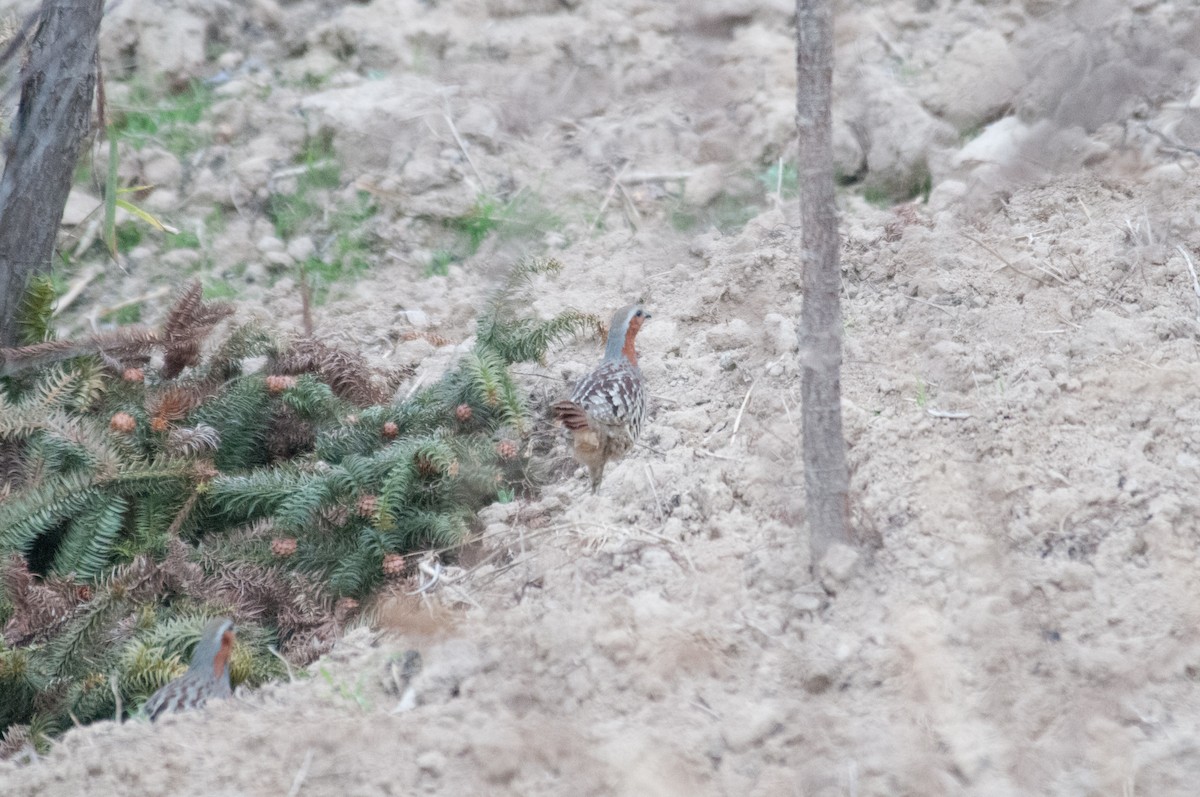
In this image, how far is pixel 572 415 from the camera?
4.66m

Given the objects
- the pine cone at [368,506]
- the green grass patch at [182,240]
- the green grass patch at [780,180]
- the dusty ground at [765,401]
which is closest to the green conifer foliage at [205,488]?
the pine cone at [368,506]

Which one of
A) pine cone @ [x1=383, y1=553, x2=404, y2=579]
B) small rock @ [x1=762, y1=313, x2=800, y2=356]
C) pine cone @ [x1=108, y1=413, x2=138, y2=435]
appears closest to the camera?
pine cone @ [x1=383, y1=553, x2=404, y2=579]

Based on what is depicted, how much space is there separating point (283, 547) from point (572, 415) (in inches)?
47.7

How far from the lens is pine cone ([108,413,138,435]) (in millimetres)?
4543

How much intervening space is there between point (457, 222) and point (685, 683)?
162 inches

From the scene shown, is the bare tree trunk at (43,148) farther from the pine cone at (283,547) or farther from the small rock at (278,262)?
the pine cone at (283,547)

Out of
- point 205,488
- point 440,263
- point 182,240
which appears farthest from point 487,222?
point 205,488

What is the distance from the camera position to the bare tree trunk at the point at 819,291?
3285mm

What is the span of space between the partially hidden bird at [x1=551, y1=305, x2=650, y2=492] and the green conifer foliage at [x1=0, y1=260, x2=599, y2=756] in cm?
25

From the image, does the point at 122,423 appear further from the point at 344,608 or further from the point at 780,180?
the point at 780,180

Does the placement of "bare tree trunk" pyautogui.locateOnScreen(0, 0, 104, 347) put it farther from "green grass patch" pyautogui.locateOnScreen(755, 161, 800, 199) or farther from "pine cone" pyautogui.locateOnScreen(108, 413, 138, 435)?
"green grass patch" pyautogui.locateOnScreen(755, 161, 800, 199)

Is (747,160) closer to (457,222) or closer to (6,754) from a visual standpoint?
(457,222)

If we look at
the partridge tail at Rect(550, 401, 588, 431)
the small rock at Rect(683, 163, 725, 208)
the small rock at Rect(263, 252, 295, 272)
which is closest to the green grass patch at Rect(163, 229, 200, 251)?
the small rock at Rect(263, 252, 295, 272)

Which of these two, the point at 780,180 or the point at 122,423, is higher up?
the point at 780,180
